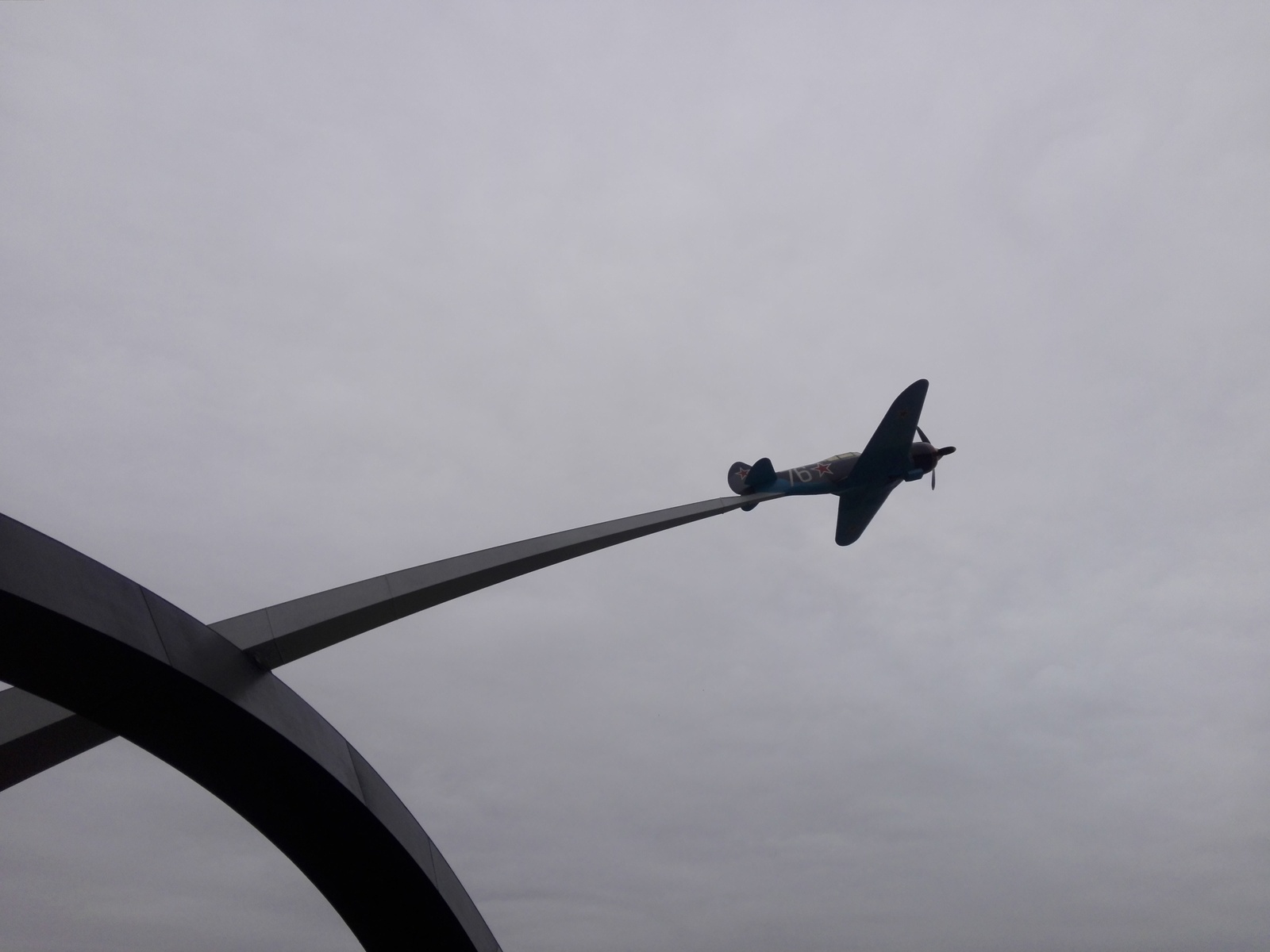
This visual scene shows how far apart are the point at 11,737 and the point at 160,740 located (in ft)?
6.69

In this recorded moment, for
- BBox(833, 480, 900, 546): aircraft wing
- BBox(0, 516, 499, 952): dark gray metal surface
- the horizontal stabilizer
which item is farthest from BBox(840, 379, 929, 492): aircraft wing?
BBox(0, 516, 499, 952): dark gray metal surface

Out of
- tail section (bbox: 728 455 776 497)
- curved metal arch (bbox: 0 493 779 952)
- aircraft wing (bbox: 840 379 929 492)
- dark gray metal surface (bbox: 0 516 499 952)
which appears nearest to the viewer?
dark gray metal surface (bbox: 0 516 499 952)

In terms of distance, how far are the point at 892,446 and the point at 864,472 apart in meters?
1.38

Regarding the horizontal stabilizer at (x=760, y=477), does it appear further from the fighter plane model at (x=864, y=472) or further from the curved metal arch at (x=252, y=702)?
the curved metal arch at (x=252, y=702)

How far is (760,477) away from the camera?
24.6m

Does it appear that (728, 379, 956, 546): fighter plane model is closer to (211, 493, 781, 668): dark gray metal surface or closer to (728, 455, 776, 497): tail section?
(728, 455, 776, 497): tail section

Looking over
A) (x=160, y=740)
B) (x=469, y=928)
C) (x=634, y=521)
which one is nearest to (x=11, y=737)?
(x=160, y=740)

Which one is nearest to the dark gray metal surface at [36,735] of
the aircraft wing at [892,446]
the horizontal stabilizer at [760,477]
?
the horizontal stabilizer at [760,477]

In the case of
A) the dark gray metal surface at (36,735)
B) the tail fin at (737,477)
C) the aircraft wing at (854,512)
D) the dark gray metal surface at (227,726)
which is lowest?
the dark gray metal surface at (227,726)

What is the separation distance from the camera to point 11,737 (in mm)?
10359

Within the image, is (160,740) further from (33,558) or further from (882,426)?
(882,426)

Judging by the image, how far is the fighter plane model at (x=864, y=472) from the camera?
23.8 meters

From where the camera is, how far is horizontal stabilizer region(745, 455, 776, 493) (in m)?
24.5

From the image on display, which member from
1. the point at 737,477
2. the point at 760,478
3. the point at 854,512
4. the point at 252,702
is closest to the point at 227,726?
the point at 252,702
